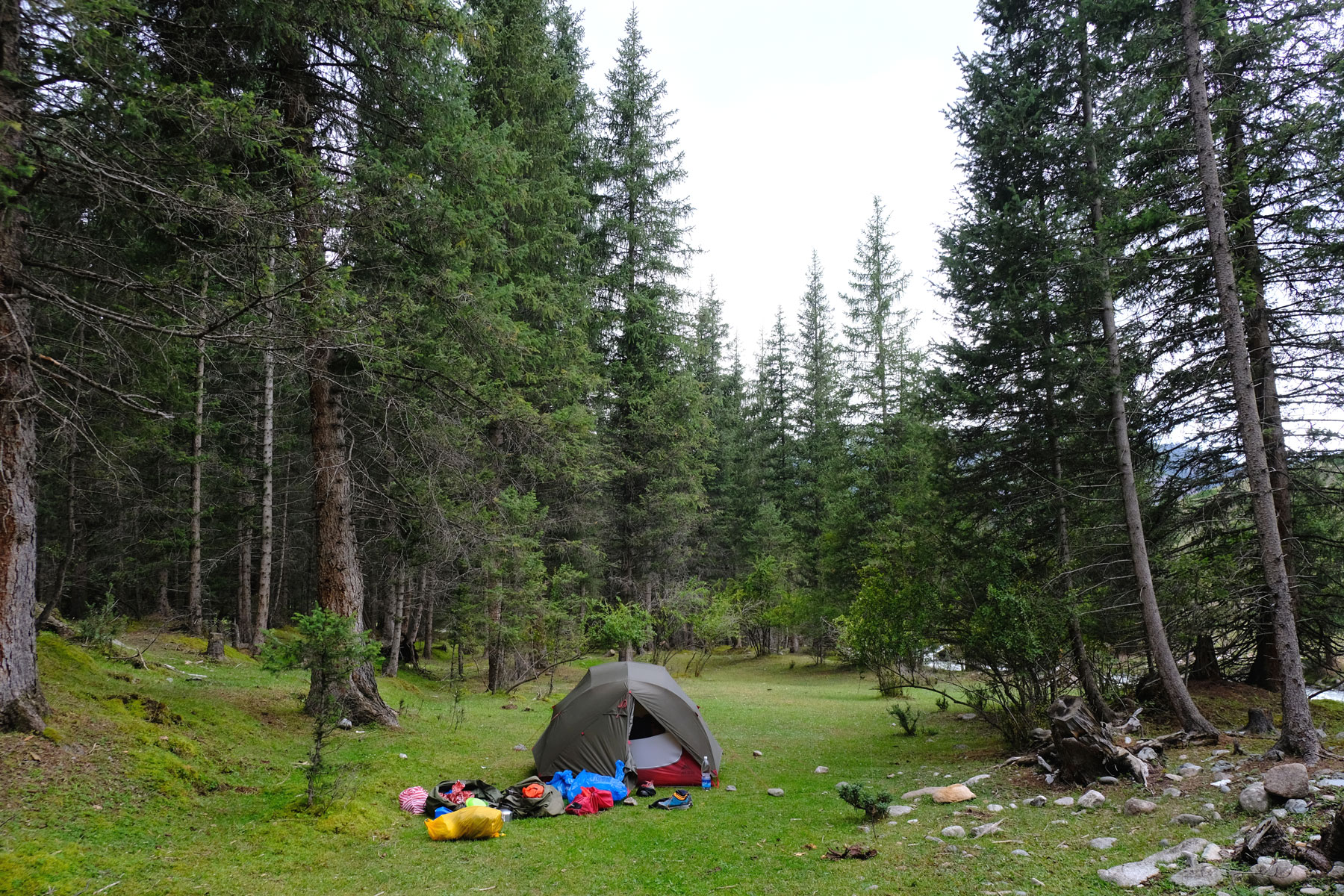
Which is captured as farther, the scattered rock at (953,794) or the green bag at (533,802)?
the green bag at (533,802)

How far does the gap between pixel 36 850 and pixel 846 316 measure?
31.0 meters

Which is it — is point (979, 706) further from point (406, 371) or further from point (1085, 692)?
point (406, 371)

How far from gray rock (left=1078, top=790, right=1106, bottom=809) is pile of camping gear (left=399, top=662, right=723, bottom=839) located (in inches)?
168

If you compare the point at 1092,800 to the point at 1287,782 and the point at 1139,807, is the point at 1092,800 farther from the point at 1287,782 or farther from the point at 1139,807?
the point at 1287,782

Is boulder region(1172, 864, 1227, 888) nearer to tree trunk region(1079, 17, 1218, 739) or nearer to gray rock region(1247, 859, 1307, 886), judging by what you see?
gray rock region(1247, 859, 1307, 886)

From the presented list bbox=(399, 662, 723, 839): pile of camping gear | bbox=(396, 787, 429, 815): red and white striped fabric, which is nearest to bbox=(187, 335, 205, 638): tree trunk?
bbox=(396, 787, 429, 815): red and white striped fabric

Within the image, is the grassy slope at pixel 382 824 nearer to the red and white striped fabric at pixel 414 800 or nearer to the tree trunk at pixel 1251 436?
the red and white striped fabric at pixel 414 800

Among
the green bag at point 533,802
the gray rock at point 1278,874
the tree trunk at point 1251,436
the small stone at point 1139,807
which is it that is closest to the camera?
the gray rock at point 1278,874

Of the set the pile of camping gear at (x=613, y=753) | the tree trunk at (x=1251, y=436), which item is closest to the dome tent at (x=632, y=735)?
the pile of camping gear at (x=613, y=753)

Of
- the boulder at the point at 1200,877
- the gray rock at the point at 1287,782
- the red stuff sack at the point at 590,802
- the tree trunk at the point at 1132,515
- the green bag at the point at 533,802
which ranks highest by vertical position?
the tree trunk at the point at 1132,515

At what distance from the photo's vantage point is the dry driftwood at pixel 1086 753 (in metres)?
7.04

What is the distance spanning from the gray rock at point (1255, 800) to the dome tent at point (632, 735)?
228 inches

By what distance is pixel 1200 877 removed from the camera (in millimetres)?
4301

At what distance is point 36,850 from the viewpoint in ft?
14.8
